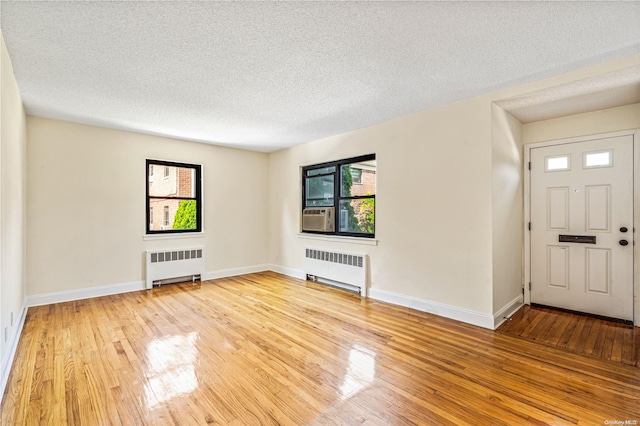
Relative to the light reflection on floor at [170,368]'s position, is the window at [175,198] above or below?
above

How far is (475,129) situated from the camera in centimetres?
337

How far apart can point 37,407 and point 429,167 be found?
13.7ft

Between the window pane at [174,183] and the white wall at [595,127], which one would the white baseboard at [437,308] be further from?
the window pane at [174,183]

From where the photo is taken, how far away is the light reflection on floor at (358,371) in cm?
214

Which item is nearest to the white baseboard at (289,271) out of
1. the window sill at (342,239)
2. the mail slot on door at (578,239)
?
the window sill at (342,239)

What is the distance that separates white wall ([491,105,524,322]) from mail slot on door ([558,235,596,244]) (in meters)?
0.44

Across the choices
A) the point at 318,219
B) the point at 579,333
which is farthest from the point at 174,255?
the point at 579,333

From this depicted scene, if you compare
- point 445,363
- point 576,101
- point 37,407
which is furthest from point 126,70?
point 576,101

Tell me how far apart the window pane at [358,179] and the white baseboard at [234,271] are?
2522 millimetres

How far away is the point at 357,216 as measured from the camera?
4.84 metres

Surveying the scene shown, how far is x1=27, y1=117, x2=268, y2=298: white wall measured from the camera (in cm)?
404

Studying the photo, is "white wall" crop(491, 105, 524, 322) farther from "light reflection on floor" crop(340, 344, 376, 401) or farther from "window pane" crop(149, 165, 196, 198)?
"window pane" crop(149, 165, 196, 198)

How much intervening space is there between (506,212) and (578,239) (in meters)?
1.02

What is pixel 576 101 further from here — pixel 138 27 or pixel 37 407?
pixel 37 407
